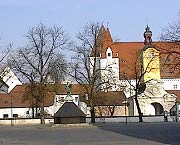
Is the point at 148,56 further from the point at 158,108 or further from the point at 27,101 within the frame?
the point at 27,101

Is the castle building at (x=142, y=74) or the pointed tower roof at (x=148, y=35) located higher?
the pointed tower roof at (x=148, y=35)

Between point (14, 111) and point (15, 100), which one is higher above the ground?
point (15, 100)

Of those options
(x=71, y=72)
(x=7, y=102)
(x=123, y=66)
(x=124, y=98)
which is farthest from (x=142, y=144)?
(x=123, y=66)

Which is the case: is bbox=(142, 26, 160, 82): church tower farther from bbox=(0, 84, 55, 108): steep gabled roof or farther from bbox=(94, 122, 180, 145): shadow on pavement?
bbox=(94, 122, 180, 145): shadow on pavement

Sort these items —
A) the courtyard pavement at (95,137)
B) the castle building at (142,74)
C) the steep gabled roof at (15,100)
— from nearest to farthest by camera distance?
the courtyard pavement at (95,137), the castle building at (142,74), the steep gabled roof at (15,100)

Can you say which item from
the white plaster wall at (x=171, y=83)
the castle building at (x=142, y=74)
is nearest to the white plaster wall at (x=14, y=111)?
the castle building at (x=142, y=74)

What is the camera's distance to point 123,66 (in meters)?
106

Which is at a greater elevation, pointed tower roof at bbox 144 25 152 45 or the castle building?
pointed tower roof at bbox 144 25 152 45

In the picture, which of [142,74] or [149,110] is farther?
[149,110]

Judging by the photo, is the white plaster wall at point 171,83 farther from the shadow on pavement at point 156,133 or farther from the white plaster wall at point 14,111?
the shadow on pavement at point 156,133

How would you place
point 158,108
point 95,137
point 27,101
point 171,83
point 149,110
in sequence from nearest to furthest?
point 95,137 < point 149,110 < point 158,108 < point 27,101 < point 171,83

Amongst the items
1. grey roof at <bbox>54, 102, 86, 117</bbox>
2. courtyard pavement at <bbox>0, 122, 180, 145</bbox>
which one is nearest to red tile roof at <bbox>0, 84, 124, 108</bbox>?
grey roof at <bbox>54, 102, 86, 117</bbox>

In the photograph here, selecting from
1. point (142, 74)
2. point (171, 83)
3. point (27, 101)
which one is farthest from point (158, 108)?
point (27, 101)

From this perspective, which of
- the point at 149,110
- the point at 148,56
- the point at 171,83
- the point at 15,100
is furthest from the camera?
the point at 171,83
